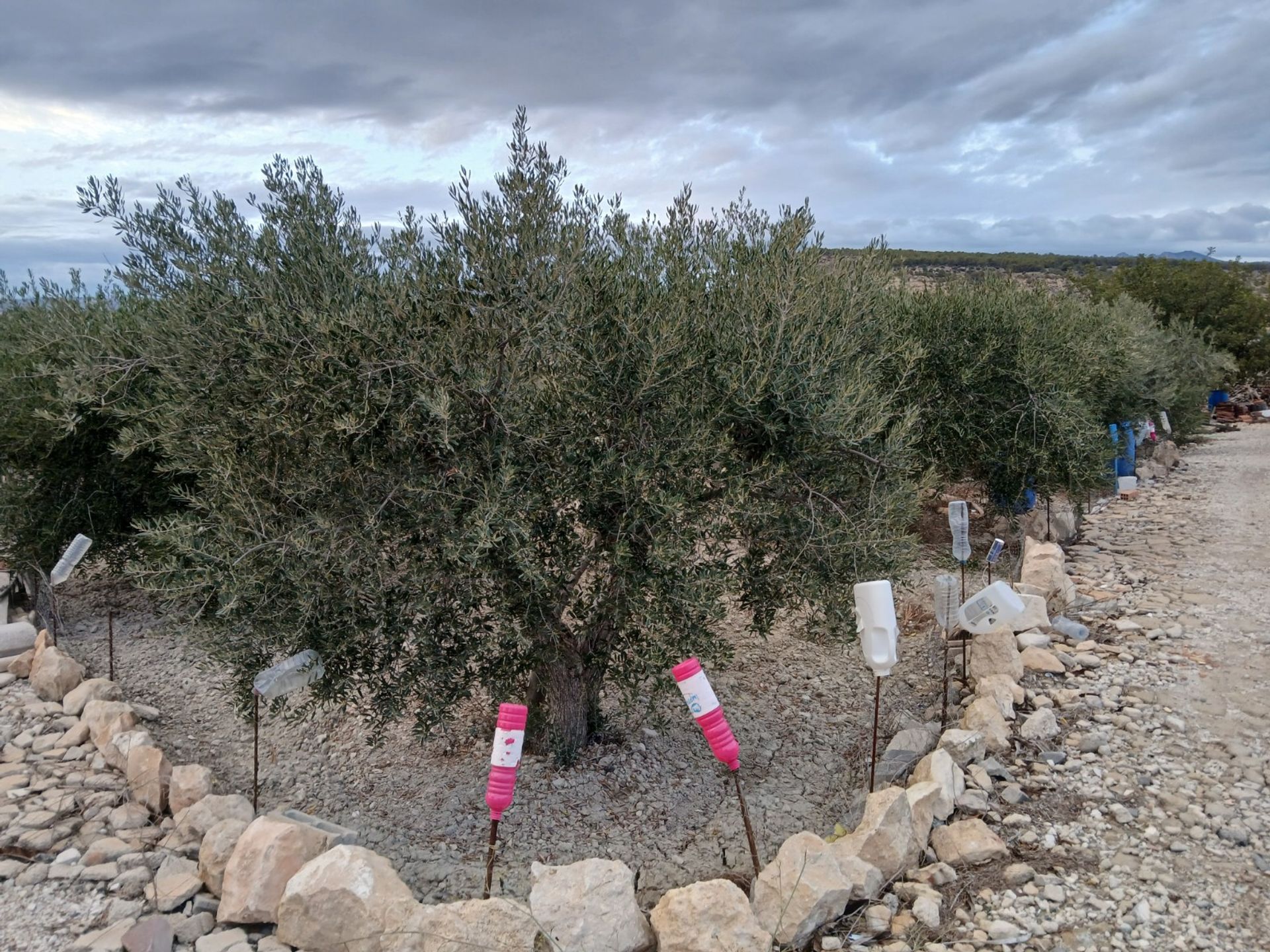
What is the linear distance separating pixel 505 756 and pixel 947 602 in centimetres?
419

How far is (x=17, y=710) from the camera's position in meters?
7.87

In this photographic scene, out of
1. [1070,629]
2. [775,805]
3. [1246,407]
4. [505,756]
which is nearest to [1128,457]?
[1070,629]

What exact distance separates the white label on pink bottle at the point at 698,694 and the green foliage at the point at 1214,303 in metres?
30.9

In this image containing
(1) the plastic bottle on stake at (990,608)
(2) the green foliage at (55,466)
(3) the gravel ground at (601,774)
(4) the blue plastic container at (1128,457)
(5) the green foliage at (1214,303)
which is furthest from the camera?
(5) the green foliage at (1214,303)

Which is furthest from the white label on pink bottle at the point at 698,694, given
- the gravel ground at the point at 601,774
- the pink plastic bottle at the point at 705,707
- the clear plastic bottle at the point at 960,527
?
the clear plastic bottle at the point at 960,527

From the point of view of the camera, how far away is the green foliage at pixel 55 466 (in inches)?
368

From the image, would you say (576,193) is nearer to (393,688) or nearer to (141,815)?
(393,688)

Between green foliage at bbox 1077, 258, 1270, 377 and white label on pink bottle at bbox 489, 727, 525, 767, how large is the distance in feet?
104

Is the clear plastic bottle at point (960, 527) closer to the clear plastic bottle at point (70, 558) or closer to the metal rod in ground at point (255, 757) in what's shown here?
the metal rod in ground at point (255, 757)

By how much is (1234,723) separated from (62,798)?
8986mm

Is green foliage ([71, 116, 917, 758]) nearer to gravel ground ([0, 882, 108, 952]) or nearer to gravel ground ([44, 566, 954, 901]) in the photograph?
gravel ground ([44, 566, 954, 901])

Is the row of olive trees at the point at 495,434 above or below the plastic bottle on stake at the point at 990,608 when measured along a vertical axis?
above

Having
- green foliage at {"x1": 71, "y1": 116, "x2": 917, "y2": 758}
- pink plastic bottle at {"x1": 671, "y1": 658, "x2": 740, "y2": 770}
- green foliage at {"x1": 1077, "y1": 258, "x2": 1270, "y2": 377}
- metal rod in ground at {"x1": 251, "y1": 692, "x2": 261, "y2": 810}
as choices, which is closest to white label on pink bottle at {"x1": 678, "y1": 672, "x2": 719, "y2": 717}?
pink plastic bottle at {"x1": 671, "y1": 658, "x2": 740, "y2": 770}

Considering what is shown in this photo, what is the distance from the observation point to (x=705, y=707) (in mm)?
4723
